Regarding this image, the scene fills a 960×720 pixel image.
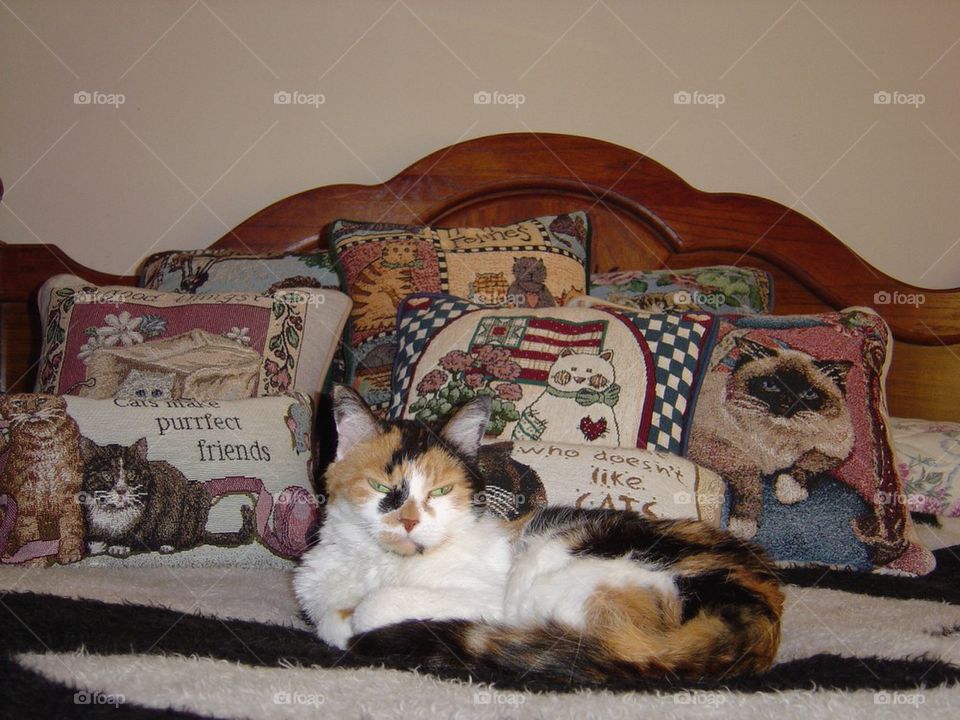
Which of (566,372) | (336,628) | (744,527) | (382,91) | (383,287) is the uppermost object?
(382,91)

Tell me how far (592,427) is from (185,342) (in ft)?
2.99

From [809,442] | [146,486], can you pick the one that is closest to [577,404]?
[809,442]

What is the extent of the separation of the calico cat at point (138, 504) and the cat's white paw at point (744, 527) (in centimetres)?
94

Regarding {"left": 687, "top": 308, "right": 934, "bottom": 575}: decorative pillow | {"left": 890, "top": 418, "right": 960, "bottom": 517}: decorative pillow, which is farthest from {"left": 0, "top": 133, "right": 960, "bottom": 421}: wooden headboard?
{"left": 687, "top": 308, "right": 934, "bottom": 575}: decorative pillow

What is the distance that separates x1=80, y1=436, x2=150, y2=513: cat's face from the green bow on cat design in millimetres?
794

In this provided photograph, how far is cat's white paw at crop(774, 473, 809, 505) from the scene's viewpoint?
1561 millimetres

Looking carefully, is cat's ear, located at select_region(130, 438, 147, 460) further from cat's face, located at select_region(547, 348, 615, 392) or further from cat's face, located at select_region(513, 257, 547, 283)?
cat's face, located at select_region(513, 257, 547, 283)

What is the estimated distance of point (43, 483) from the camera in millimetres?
1387

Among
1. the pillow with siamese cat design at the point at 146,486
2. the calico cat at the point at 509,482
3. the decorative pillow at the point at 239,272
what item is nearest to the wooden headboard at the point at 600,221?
the decorative pillow at the point at 239,272

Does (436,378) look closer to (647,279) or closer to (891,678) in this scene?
(647,279)

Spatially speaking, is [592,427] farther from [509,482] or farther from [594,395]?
[509,482]

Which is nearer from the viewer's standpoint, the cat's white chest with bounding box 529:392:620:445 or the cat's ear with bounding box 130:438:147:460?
the cat's ear with bounding box 130:438:147:460

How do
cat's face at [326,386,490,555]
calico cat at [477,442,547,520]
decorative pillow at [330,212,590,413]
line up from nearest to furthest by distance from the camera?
cat's face at [326,386,490,555]
calico cat at [477,442,547,520]
decorative pillow at [330,212,590,413]

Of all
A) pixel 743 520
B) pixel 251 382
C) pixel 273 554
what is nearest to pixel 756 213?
pixel 743 520
